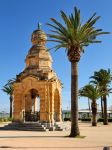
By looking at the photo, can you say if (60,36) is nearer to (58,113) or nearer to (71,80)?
(71,80)

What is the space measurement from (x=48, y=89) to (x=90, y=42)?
10746 mm

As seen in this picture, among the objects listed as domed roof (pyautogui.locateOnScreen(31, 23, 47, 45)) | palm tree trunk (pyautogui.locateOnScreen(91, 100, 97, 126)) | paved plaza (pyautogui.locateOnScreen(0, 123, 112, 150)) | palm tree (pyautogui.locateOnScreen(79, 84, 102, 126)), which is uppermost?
domed roof (pyautogui.locateOnScreen(31, 23, 47, 45))

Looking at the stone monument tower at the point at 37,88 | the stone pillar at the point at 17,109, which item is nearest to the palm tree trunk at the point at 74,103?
the stone monument tower at the point at 37,88

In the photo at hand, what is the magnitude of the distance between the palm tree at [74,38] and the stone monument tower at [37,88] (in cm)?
976

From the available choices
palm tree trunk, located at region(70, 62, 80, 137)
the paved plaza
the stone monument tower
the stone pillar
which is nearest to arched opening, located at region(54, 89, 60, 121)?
the stone monument tower

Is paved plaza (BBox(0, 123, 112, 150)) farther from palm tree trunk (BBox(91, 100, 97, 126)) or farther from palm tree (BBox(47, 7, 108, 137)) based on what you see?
palm tree trunk (BBox(91, 100, 97, 126))

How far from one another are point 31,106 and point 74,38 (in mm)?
15680

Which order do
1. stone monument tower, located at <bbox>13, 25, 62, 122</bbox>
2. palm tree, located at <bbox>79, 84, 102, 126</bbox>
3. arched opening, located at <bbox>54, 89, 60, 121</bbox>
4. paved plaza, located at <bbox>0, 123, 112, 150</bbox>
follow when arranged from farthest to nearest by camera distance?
1. palm tree, located at <bbox>79, 84, 102, 126</bbox>
2. arched opening, located at <bbox>54, 89, 60, 121</bbox>
3. stone monument tower, located at <bbox>13, 25, 62, 122</bbox>
4. paved plaza, located at <bbox>0, 123, 112, 150</bbox>

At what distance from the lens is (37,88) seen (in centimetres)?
3428

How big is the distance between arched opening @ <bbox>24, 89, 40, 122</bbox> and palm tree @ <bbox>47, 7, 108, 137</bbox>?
12548 mm

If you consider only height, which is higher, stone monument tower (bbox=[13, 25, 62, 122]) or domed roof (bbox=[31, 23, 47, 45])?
domed roof (bbox=[31, 23, 47, 45])

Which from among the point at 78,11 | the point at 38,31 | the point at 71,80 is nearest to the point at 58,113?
the point at 38,31

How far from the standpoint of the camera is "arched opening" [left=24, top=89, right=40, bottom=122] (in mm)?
35656

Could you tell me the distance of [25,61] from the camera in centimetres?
3844
